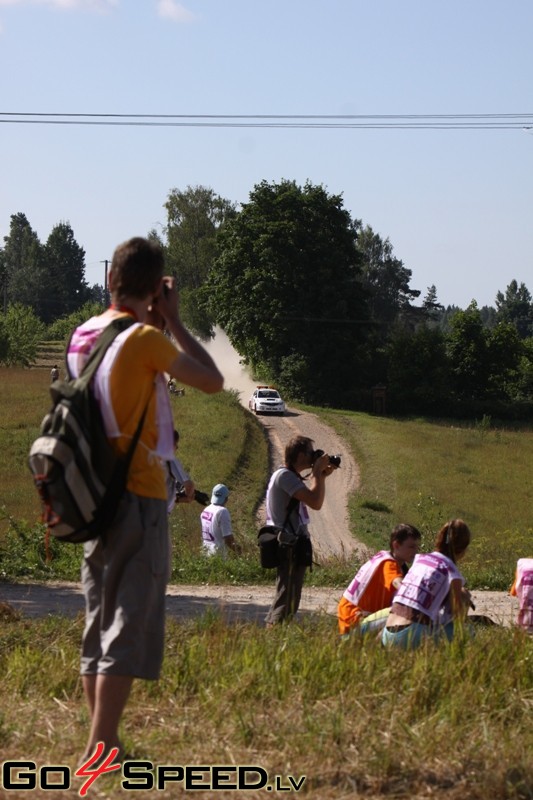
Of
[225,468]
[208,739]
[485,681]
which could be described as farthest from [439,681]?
[225,468]

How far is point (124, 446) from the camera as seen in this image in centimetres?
417

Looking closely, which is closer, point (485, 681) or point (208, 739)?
point (208, 739)

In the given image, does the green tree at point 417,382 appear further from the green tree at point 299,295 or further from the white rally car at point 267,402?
the white rally car at point 267,402

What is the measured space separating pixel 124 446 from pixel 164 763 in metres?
1.15

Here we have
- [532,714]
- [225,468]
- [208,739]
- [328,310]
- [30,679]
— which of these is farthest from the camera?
[328,310]

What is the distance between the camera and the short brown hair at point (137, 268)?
4348 mm

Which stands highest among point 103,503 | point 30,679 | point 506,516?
point 103,503

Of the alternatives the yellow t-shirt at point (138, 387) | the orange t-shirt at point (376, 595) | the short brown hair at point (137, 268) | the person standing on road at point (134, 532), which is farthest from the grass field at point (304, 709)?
the short brown hair at point (137, 268)

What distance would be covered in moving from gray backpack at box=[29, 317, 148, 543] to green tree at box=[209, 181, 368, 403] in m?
66.0

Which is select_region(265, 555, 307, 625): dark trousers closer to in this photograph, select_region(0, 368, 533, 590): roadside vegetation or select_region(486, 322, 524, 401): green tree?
select_region(0, 368, 533, 590): roadside vegetation

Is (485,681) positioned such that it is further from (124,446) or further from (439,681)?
(124,446)

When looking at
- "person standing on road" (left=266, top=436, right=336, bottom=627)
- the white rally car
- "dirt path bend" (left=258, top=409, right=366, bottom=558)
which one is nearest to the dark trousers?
"person standing on road" (left=266, top=436, right=336, bottom=627)

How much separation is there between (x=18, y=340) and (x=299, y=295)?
19981mm

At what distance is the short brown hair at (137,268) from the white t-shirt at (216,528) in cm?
861
